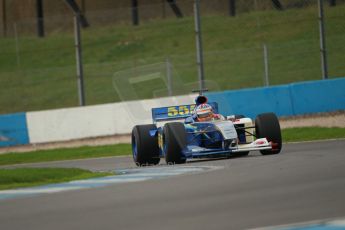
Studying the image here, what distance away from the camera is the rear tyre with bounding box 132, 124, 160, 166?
16.2 meters

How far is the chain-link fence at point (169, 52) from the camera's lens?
76.4 ft

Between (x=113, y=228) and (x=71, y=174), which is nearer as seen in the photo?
(x=113, y=228)

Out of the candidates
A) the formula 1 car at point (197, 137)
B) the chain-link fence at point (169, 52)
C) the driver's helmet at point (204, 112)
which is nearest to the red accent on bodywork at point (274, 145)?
the formula 1 car at point (197, 137)

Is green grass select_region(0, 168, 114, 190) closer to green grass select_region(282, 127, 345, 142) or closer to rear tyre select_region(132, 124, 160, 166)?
rear tyre select_region(132, 124, 160, 166)

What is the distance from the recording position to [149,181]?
38.5 feet

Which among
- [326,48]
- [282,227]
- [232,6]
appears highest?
[232,6]

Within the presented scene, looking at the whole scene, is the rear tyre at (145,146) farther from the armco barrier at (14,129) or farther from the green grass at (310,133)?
the armco barrier at (14,129)

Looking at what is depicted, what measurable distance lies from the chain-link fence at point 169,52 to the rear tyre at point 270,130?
225 centimetres

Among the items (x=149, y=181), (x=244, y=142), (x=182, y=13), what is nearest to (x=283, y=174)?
(x=149, y=181)

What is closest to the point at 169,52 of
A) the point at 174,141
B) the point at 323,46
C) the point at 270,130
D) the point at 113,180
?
the point at 323,46

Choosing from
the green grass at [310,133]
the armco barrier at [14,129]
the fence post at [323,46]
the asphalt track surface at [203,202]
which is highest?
the fence post at [323,46]

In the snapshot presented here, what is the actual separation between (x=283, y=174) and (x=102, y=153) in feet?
36.0

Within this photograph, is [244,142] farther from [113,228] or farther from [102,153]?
[113,228]

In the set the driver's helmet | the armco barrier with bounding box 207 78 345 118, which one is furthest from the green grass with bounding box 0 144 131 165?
the driver's helmet
